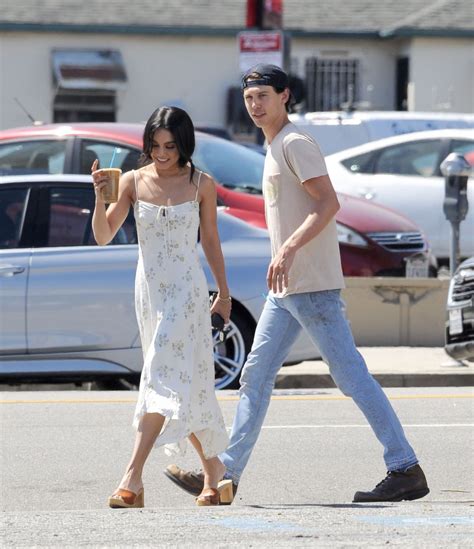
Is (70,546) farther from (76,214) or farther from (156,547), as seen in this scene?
(76,214)

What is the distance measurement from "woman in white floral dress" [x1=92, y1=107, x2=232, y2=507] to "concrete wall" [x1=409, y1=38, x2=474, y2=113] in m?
24.6

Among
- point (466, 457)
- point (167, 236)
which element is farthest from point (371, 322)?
point (167, 236)

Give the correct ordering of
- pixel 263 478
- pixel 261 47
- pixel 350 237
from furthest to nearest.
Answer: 1. pixel 261 47
2. pixel 350 237
3. pixel 263 478

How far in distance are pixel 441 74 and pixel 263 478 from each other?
78.8 ft

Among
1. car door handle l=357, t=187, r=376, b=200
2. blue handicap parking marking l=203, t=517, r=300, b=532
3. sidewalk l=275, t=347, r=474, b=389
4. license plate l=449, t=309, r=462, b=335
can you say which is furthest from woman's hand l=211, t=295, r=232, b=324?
car door handle l=357, t=187, r=376, b=200

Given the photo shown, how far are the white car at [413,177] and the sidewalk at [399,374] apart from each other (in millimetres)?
3786

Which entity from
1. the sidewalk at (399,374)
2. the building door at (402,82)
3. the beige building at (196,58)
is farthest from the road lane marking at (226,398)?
the building door at (402,82)

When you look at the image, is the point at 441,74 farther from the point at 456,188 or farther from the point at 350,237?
the point at 456,188

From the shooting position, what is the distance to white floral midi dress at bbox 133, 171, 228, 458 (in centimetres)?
627

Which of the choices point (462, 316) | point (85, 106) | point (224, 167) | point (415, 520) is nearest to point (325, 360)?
point (415, 520)

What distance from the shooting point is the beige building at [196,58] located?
29.9 m

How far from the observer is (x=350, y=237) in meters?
12.6

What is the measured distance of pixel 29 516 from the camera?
5641mm

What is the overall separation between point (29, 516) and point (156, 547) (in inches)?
32.0
